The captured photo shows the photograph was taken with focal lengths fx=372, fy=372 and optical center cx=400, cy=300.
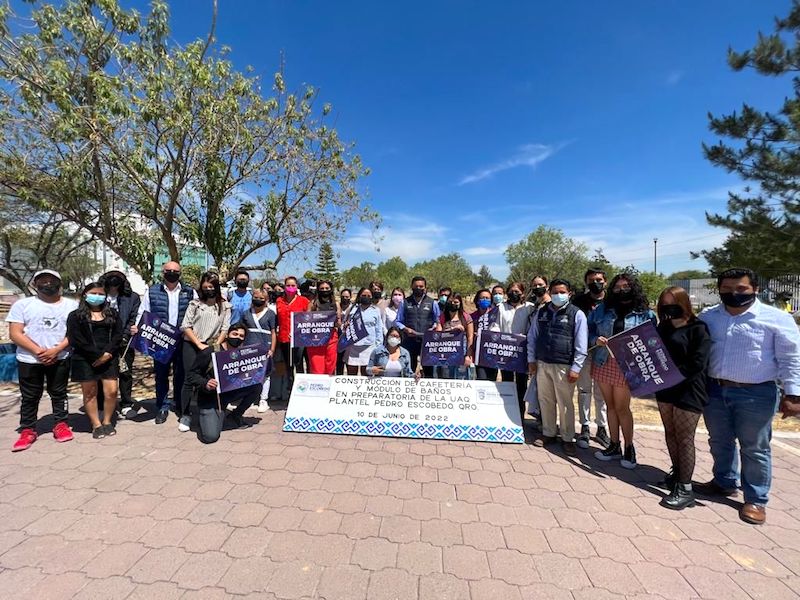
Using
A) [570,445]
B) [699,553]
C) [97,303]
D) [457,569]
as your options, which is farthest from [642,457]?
[97,303]

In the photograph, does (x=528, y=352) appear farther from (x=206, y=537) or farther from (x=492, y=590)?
(x=206, y=537)

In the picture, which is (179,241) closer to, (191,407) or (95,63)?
(95,63)

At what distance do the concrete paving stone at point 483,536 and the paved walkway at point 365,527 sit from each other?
1 cm

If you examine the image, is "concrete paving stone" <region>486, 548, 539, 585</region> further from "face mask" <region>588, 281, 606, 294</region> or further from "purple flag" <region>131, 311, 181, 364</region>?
"purple flag" <region>131, 311, 181, 364</region>

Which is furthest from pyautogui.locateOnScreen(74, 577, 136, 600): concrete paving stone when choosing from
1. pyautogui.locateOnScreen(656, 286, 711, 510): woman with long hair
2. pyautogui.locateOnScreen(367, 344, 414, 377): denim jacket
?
pyautogui.locateOnScreen(656, 286, 711, 510): woman with long hair

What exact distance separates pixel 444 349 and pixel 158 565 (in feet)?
12.0

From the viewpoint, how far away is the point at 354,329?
216 inches

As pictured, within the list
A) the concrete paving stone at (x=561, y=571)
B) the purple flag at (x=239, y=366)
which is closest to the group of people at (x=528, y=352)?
the purple flag at (x=239, y=366)

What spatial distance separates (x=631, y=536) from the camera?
2732 mm

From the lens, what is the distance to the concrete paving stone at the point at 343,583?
214cm

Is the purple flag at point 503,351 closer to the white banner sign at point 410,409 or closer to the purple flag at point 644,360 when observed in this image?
the white banner sign at point 410,409

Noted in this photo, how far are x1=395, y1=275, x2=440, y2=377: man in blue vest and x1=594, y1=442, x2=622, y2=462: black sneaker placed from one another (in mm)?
2668

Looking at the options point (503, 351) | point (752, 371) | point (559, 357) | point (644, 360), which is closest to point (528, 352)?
point (503, 351)

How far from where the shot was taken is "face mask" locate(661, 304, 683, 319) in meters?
3.28
